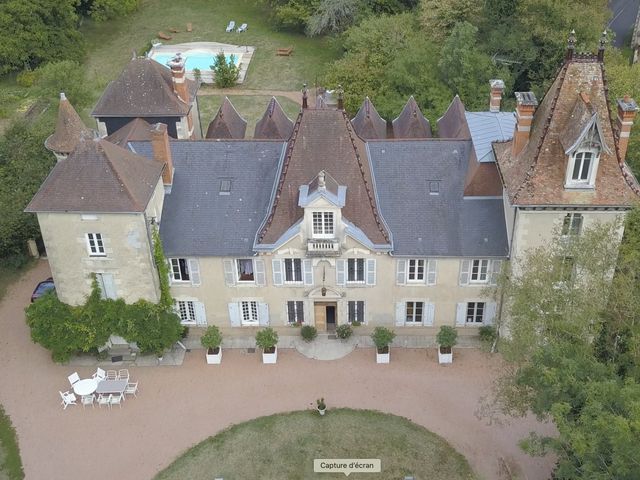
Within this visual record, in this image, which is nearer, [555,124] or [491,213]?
[555,124]

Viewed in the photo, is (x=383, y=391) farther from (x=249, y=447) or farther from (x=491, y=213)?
(x=491, y=213)

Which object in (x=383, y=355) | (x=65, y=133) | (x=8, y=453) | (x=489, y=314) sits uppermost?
(x=65, y=133)

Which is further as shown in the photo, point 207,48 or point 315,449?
point 207,48

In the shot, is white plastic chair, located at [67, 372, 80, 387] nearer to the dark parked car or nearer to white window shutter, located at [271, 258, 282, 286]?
the dark parked car

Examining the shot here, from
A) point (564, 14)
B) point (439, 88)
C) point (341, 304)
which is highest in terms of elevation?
point (564, 14)

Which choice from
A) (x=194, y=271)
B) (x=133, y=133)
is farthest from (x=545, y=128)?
(x=133, y=133)

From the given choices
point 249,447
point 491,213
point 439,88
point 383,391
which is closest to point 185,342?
point 249,447

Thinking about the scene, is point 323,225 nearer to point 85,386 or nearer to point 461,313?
point 461,313

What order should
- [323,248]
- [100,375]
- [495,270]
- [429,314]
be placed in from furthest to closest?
[429,314], [495,270], [100,375], [323,248]
